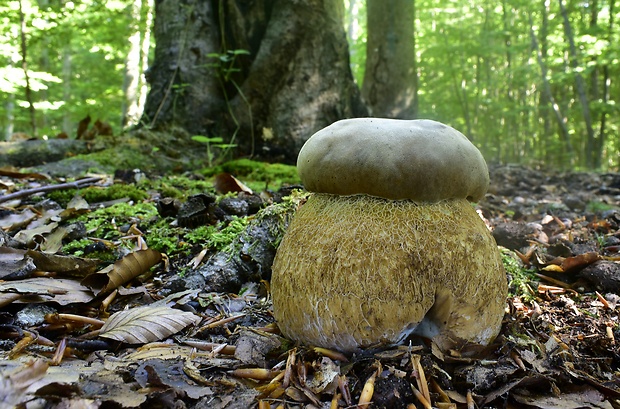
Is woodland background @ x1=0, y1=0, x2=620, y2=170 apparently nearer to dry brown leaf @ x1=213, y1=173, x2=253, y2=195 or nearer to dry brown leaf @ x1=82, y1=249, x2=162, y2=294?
dry brown leaf @ x1=213, y1=173, x2=253, y2=195

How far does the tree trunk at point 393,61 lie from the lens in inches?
311

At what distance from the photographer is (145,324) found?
1.62 m

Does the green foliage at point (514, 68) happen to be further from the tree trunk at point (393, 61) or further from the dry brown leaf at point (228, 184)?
the dry brown leaf at point (228, 184)

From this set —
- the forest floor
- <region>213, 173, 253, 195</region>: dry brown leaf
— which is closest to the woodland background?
<region>213, 173, 253, 195</region>: dry brown leaf

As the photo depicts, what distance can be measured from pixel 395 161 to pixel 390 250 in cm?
32

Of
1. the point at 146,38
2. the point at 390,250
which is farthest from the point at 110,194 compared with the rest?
the point at 146,38

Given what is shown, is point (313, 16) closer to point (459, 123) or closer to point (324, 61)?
point (324, 61)

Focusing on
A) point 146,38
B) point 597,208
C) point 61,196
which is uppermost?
point 146,38

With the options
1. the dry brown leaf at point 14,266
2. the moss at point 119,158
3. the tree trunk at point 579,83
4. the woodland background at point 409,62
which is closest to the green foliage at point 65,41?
the woodland background at point 409,62

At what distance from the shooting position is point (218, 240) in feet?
8.07

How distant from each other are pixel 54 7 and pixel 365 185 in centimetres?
825

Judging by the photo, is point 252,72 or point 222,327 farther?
point 252,72

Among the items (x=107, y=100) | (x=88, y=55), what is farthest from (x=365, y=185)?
(x=88, y=55)

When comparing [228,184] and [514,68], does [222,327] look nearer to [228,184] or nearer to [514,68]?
[228,184]
